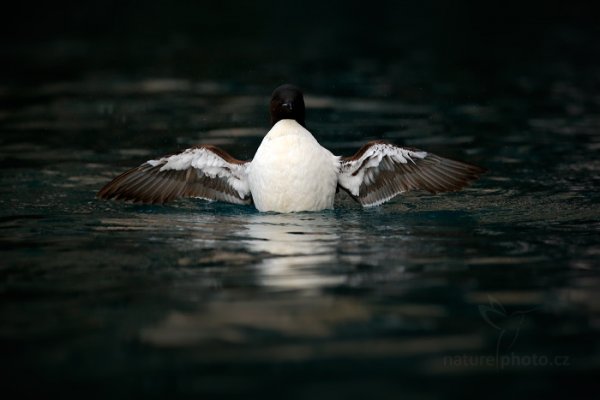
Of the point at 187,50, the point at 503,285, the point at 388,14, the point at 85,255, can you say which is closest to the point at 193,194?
the point at 85,255

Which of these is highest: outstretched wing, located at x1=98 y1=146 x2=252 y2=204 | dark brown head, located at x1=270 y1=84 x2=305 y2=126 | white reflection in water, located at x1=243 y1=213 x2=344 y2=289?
dark brown head, located at x1=270 y1=84 x2=305 y2=126

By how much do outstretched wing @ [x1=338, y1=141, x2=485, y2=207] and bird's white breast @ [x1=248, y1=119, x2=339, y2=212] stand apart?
293 millimetres

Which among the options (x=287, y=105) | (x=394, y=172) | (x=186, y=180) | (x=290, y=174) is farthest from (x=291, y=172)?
(x=186, y=180)

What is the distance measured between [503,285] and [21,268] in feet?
10.9

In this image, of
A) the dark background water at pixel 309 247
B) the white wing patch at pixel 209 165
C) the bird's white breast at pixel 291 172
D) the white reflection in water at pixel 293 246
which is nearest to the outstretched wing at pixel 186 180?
the white wing patch at pixel 209 165

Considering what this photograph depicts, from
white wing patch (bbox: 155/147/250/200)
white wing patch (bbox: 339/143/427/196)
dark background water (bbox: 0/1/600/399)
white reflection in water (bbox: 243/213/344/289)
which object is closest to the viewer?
dark background water (bbox: 0/1/600/399)

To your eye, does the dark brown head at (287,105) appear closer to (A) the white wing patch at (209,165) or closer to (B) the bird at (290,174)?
(B) the bird at (290,174)

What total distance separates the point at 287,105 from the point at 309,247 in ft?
6.08

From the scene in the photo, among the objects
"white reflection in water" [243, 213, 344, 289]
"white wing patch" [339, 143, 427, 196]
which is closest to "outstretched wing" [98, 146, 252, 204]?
"white reflection in water" [243, 213, 344, 289]

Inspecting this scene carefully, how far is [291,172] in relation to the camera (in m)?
9.28

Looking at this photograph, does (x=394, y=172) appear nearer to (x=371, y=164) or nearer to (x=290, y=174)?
(x=371, y=164)

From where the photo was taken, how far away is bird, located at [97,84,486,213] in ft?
30.7

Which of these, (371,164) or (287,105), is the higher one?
(287,105)

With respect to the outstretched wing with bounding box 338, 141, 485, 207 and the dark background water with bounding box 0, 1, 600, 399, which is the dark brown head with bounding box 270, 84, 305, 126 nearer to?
the outstretched wing with bounding box 338, 141, 485, 207
